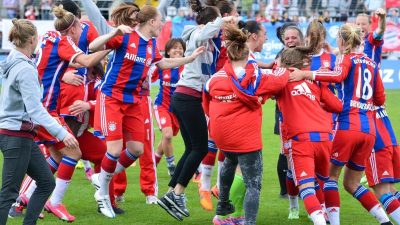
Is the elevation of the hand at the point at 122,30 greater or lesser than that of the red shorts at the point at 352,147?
greater

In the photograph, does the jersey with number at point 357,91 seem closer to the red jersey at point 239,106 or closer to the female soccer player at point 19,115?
the red jersey at point 239,106

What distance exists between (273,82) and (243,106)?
38 centimetres

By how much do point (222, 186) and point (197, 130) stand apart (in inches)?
34.9

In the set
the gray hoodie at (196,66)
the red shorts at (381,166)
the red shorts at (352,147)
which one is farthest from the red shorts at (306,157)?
the gray hoodie at (196,66)

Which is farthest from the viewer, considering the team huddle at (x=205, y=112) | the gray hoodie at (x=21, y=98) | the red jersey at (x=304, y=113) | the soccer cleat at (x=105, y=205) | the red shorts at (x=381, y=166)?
the soccer cleat at (x=105, y=205)

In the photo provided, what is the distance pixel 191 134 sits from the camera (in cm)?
865

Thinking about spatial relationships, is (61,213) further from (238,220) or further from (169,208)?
(238,220)

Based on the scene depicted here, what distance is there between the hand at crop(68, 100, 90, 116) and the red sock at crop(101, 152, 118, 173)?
65cm

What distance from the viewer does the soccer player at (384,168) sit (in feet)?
25.7

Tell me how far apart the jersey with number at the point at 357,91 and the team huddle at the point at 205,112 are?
0.04 ft

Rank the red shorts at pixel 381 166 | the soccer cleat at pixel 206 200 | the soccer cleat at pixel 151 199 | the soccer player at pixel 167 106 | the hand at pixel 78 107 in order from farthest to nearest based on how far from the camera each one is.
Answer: the soccer player at pixel 167 106 < the soccer cleat at pixel 151 199 < the soccer cleat at pixel 206 200 < the hand at pixel 78 107 < the red shorts at pixel 381 166

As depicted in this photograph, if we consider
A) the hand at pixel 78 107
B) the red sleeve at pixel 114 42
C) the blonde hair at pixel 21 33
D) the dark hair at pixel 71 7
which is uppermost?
the blonde hair at pixel 21 33

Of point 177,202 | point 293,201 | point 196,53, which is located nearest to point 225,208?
point 177,202

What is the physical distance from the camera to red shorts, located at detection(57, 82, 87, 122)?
900 centimetres
